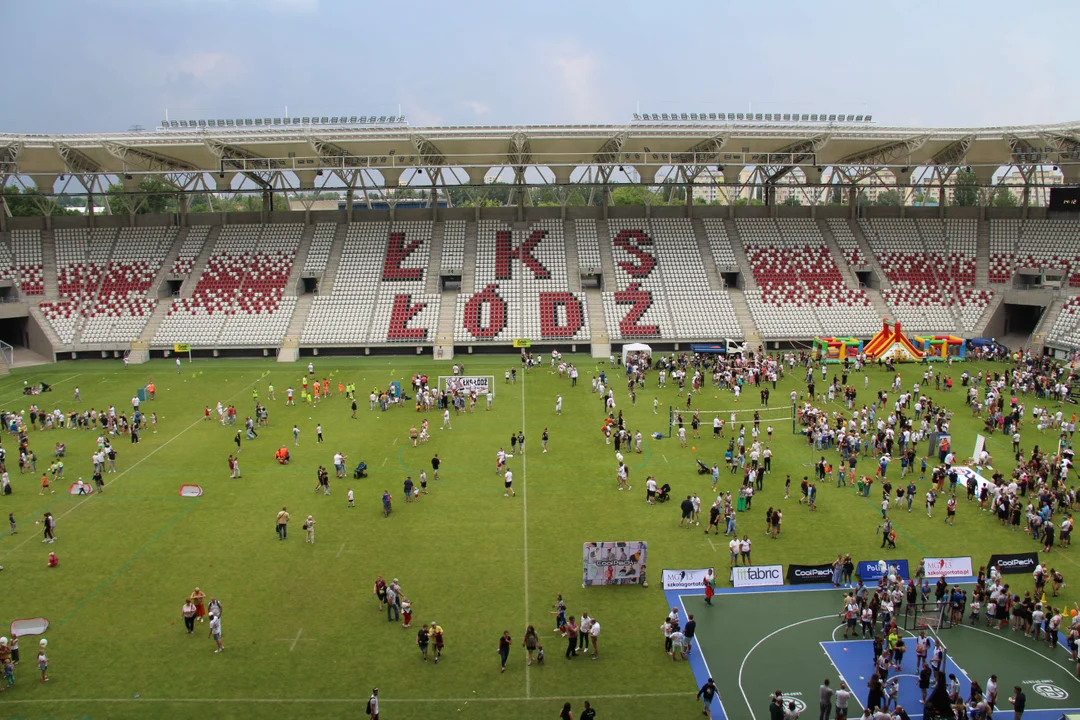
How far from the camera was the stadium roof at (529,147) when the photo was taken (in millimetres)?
50406

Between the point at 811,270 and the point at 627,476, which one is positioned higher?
the point at 811,270

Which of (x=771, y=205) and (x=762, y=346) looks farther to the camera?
(x=771, y=205)

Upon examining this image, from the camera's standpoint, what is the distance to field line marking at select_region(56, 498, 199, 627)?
1989 cm

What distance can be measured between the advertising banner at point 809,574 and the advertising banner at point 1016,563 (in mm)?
4298

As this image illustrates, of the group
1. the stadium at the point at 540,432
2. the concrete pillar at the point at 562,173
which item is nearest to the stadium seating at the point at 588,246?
the stadium at the point at 540,432

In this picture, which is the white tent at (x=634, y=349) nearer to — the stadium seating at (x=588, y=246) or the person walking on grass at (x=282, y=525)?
the stadium seating at (x=588, y=246)

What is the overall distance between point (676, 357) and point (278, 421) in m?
24.2

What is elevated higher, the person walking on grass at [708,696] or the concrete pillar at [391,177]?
the concrete pillar at [391,177]

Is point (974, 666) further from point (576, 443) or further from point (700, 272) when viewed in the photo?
point (700, 272)

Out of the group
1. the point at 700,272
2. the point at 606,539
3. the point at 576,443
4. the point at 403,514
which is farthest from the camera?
the point at 700,272

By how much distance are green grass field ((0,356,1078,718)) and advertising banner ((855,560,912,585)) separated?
1569 mm

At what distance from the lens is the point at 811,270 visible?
192 feet

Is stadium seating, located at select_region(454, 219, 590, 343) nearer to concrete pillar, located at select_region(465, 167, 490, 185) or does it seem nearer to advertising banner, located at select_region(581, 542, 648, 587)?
concrete pillar, located at select_region(465, 167, 490, 185)

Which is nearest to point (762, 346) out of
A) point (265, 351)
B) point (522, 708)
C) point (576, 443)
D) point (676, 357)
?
point (676, 357)
